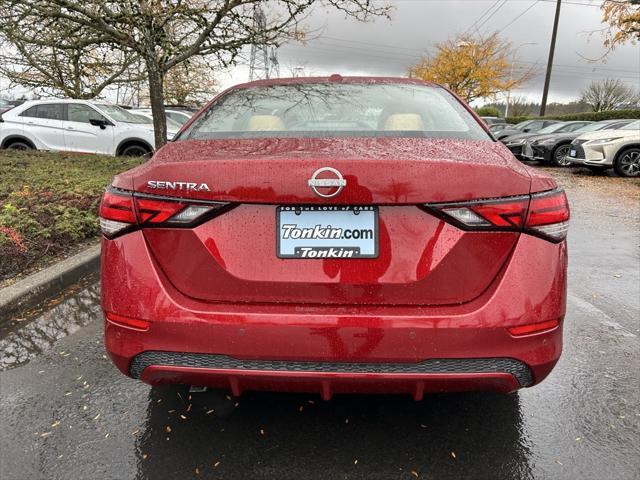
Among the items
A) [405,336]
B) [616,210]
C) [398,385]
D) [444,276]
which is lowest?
[616,210]

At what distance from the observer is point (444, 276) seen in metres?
1.75

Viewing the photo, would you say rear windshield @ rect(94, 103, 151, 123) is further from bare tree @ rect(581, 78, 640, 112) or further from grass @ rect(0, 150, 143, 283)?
bare tree @ rect(581, 78, 640, 112)

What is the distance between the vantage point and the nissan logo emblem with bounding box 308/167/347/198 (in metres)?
1.69

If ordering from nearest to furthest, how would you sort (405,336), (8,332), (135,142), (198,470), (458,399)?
1. (405,336)
2. (198,470)
3. (458,399)
4. (8,332)
5. (135,142)

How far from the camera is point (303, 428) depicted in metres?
2.24

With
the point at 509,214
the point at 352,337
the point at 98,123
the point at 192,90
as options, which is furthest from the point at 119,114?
the point at 192,90

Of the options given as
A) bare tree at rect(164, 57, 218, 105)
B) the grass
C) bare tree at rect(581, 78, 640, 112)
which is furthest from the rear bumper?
bare tree at rect(581, 78, 640, 112)

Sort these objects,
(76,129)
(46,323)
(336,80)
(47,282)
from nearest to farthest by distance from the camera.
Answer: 1. (336,80)
2. (46,323)
3. (47,282)
4. (76,129)

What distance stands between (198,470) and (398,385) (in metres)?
0.86

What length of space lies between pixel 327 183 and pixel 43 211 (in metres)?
4.60

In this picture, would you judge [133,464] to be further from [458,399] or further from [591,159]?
[591,159]

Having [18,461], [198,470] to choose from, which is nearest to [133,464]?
[198,470]

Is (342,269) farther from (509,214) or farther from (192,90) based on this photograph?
(192,90)

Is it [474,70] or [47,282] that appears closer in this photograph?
[47,282]
